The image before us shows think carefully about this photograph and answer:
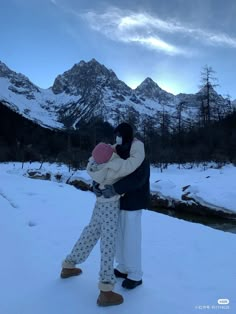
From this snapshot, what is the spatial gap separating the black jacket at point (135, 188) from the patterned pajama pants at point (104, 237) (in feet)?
0.32

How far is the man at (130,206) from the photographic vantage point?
313 centimetres

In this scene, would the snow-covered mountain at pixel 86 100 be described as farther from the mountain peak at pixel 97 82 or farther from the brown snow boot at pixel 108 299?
the brown snow boot at pixel 108 299

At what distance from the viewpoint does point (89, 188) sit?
1631 centimetres

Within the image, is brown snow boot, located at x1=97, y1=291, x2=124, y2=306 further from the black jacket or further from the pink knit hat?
the pink knit hat

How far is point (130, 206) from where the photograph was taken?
319 centimetres

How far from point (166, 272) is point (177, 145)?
92.9 feet

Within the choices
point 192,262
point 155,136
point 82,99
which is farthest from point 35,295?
point 82,99

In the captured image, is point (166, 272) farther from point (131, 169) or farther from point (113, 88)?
point (113, 88)

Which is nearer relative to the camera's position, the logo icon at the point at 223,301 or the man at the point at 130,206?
the man at the point at 130,206

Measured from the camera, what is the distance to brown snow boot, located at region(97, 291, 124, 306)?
2.99 meters

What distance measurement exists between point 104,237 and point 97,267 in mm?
987

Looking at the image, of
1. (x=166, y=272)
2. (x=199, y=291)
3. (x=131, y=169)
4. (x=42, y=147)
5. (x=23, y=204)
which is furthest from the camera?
(x=42, y=147)

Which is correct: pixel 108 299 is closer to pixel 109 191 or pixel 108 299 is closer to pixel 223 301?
pixel 109 191

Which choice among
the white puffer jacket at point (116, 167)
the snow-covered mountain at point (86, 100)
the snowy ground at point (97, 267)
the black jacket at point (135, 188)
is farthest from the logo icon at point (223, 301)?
the snow-covered mountain at point (86, 100)
